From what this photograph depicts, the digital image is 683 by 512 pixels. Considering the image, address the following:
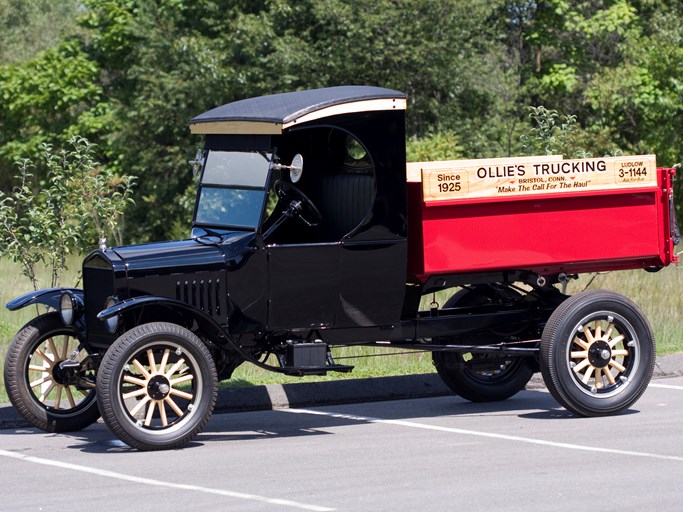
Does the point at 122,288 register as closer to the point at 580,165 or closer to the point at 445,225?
the point at 445,225

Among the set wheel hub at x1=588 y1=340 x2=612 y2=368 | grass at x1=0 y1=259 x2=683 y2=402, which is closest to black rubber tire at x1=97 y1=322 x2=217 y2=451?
grass at x1=0 y1=259 x2=683 y2=402

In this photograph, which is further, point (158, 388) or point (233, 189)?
point (233, 189)

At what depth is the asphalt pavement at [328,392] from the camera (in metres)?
10.5

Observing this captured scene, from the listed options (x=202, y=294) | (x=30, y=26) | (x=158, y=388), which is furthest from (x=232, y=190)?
(x=30, y=26)

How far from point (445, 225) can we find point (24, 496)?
3678mm

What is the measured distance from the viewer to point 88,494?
7.33m

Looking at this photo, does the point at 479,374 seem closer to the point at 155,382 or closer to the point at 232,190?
the point at 232,190

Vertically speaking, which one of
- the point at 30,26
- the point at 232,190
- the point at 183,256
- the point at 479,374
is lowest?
the point at 479,374

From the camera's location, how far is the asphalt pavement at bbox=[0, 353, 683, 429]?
1048 cm

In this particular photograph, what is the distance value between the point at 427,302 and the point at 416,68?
12.2m

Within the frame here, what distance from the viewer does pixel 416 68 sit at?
26797 millimetres

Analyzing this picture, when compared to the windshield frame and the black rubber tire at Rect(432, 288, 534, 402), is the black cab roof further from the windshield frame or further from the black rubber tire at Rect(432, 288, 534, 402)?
the black rubber tire at Rect(432, 288, 534, 402)

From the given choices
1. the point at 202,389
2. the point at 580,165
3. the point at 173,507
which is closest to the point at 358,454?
the point at 202,389

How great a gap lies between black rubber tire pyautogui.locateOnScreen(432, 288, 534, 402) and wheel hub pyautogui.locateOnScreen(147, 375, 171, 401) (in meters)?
2.57
